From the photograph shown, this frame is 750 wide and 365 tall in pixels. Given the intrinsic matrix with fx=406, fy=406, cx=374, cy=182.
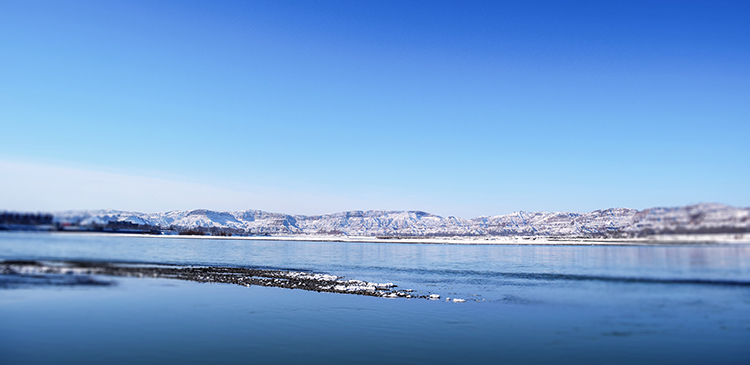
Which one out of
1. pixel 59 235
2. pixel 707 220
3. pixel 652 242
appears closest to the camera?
pixel 59 235

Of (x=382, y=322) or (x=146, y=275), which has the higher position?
(x=146, y=275)

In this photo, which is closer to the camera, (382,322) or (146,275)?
(382,322)

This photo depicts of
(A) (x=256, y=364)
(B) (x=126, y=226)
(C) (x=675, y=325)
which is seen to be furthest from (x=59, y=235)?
(C) (x=675, y=325)

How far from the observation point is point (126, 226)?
53.7 ft

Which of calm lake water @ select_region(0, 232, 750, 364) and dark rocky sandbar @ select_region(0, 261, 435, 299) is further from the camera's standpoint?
dark rocky sandbar @ select_region(0, 261, 435, 299)

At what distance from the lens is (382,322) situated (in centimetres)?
1684

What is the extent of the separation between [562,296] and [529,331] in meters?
8.90

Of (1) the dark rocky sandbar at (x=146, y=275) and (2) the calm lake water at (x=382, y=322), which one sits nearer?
(2) the calm lake water at (x=382, y=322)

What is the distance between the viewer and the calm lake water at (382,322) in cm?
1273

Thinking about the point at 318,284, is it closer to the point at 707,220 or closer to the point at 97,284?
the point at 97,284

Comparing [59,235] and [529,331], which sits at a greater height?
[59,235]

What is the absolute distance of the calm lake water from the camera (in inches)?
501

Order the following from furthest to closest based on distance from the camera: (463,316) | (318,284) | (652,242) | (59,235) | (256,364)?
(318,284) < (463,316) < (652,242) < (59,235) < (256,364)

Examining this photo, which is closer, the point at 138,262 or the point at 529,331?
the point at 529,331
